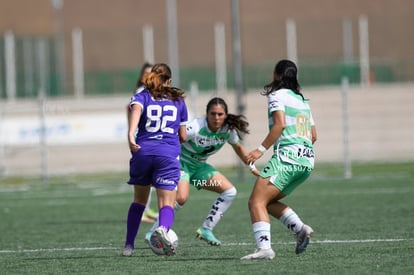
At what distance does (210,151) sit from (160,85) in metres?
2.18

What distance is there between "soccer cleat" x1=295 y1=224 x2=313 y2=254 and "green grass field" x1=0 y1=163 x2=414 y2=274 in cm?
12

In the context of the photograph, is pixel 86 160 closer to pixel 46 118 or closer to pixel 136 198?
pixel 46 118

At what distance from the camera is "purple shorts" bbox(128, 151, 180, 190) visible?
10844mm

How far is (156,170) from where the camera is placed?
10.9 meters

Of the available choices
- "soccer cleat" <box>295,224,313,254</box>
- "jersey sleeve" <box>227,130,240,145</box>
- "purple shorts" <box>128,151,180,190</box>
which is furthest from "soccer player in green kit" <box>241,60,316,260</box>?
"jersey sleeve" <box>227,130,240,145</box>

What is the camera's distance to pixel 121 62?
38375mm

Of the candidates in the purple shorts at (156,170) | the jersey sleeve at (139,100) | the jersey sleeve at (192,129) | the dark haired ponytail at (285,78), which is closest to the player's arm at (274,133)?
the dark haired ponytail at (285,78)

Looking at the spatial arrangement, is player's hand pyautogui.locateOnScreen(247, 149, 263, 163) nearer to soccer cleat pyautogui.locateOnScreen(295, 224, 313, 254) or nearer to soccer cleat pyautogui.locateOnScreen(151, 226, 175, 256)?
soccer cleat pyautogui.locateOnScreen(295, 224, 313, 254)

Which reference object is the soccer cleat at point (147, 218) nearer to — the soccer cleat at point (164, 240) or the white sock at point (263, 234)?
the soccer cleat at point (164, 240)

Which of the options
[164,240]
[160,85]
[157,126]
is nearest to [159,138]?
[157,126]

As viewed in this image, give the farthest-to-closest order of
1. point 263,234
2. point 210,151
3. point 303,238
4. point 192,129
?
point 210,151, point 192,129, point 303,238, point 263,234

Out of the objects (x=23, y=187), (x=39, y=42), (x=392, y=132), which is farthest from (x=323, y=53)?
(x=23, y=187)

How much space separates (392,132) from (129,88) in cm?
911

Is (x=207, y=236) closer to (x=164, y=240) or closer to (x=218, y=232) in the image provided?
(x=218, y=232)
